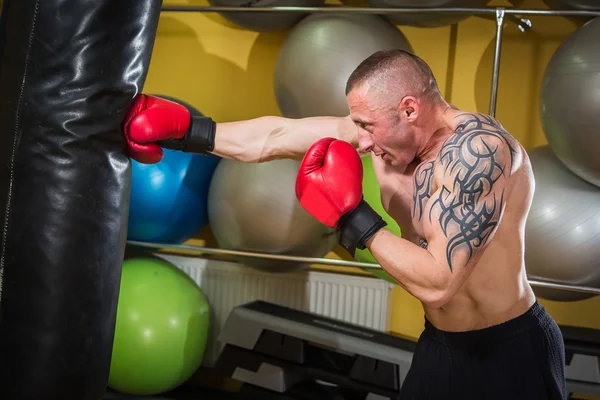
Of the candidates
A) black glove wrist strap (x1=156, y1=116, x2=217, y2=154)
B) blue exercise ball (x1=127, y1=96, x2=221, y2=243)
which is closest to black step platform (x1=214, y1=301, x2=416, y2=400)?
blue exercise ball (x1=127, y1=96, x2=221, y2=243)

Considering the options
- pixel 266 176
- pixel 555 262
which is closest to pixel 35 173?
pixel 266 176

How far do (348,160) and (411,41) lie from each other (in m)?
1.46

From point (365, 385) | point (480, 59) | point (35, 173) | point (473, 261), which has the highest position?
point (480, 59)

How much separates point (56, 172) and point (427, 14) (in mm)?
1463

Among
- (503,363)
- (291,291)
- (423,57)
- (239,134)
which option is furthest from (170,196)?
(503,363)

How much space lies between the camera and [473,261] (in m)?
1.32

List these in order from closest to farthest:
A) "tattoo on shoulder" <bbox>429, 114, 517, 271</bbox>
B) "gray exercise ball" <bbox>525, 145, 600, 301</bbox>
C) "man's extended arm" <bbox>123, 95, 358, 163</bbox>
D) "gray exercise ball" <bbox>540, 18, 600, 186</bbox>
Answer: "tattoo on shoulder" <bbox>429, 114, 517, 271</bbox>, "man's extended arm" <bbox>123, 95, 358, 163</bbox>, "gray exercise ball" <bbox>540, 18, 600, 186</bbox>, "gray exercise ball" <bbox>525, 145, 600, 301</bbox>

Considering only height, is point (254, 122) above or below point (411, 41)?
below

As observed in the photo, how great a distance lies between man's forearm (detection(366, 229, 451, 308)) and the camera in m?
1.31

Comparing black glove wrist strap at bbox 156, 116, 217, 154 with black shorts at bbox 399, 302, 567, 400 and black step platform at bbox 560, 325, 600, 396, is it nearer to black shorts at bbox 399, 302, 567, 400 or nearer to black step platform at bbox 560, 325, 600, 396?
black shorts at bbox 399, 302, 567, 400

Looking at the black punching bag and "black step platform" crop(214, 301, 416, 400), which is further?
"black step platform" crop(214, 301, 416, 400)

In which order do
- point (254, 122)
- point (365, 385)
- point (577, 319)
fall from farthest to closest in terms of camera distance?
point (577, 319)
point (365, 385)
point (254, 122)

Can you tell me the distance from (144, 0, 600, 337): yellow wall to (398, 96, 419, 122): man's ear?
53.2 inches

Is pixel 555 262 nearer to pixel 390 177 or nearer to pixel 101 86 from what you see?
pixel 390 177
